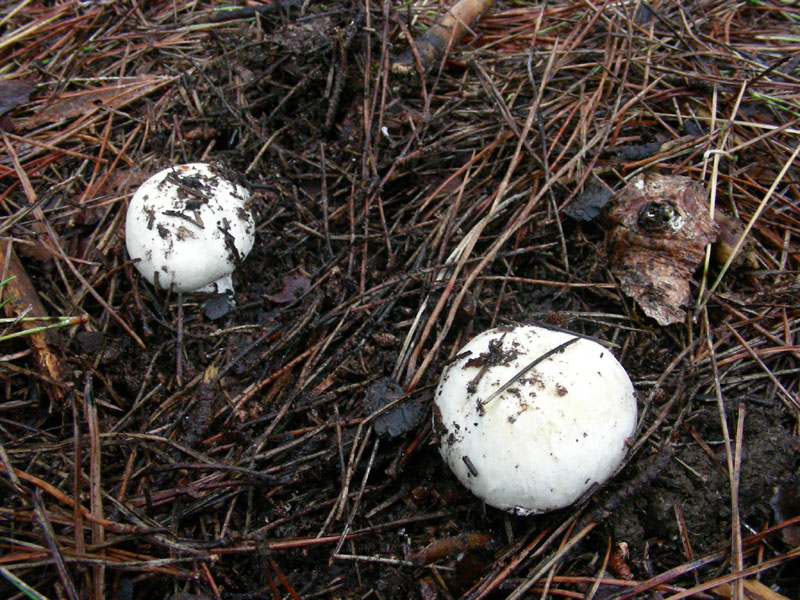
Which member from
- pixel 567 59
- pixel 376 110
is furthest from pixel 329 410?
pixel 567 59

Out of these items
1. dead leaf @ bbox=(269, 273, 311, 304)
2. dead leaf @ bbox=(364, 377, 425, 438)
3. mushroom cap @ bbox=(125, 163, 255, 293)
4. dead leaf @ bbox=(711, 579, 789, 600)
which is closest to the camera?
dead leaf @ bbox=(711, 579, 789, 600)

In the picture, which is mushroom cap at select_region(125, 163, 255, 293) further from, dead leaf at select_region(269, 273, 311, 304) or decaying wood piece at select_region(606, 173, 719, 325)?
decaying wood piece at select_region(606, 173, 719, 325)

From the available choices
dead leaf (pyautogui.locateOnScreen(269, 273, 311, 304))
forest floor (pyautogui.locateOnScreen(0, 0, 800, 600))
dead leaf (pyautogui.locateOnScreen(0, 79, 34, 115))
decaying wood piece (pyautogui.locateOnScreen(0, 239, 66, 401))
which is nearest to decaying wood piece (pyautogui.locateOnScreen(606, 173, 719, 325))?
forest floor (pyautogui.locateOnScreen(0, 0, 800, 600))

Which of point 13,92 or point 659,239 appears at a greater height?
point 13,92

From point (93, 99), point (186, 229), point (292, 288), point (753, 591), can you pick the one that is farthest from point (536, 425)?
point (93, 99)

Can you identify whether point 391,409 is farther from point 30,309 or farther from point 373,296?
point 30,309

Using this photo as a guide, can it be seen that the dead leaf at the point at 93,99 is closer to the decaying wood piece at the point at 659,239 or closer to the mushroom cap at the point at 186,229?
the mushroom cap at the point at 186,229
